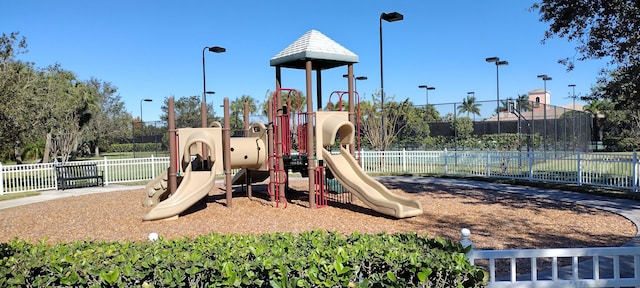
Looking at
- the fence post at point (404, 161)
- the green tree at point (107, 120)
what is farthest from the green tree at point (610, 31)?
the green tree at point (107, 120)

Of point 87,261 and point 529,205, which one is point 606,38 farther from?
point 87,261

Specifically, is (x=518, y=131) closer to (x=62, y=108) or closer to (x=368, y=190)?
(x=368, y=190)

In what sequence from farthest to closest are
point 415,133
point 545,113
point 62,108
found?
point 415,133 → point 62,108 → point 545,113

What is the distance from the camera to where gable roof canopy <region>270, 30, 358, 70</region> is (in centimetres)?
1147

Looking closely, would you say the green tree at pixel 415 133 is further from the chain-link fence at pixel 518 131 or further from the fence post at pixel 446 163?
the fence post at pixel 446 163

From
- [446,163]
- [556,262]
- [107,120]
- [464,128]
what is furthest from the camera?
[107,120]

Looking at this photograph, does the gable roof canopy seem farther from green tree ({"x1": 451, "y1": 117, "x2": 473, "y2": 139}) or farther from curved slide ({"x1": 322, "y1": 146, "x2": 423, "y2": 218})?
green tree ({"x1": 451, "y1": 117, "x2": 473, "y2": 139})

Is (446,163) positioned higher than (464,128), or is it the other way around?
(464,128)

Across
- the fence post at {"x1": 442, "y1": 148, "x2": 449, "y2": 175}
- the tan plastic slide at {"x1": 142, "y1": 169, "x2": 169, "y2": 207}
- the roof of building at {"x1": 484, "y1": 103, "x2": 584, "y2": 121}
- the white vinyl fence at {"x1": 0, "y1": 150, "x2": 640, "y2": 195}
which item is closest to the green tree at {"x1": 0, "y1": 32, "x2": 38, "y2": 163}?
the white vinyl fence at {"x1": 0, "y1": 150, "x2": 640, "y2": 195}

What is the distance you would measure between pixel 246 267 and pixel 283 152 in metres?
8.66

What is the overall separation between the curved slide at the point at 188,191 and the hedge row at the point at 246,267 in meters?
5.96

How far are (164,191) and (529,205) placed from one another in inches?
361

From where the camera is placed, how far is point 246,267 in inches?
133

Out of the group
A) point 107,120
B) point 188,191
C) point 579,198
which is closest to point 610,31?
point 579,198
